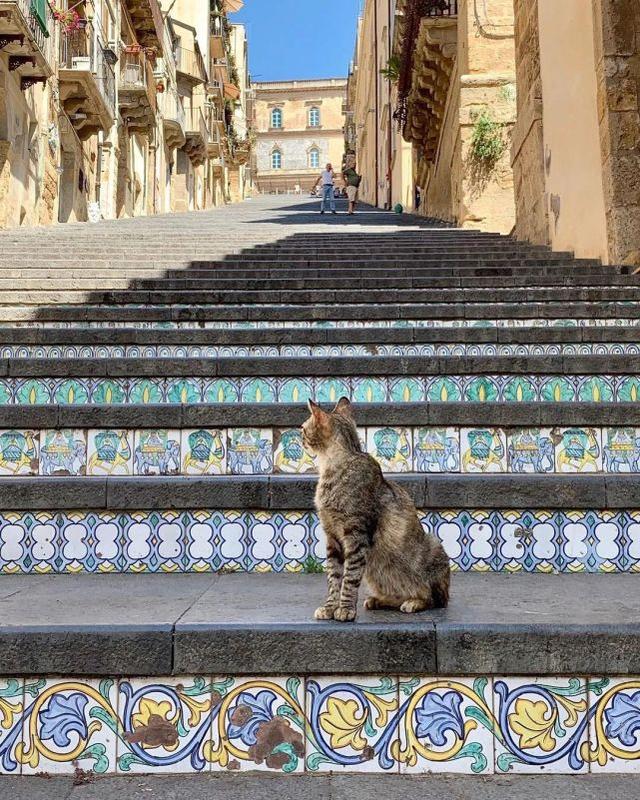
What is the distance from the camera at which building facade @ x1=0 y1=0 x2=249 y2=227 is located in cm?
1513

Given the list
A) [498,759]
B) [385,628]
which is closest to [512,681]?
[498,759]

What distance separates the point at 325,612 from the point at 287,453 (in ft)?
5.29

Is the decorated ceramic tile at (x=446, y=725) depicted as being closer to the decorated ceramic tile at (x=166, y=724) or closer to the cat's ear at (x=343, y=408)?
the decorated ceramic tile at (x=166, y=724)

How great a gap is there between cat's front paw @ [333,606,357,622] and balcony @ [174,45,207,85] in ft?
123

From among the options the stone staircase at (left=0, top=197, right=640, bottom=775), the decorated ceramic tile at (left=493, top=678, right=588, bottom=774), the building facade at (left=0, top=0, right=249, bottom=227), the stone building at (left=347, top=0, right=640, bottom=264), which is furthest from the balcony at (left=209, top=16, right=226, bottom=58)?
the decorated ceramic tile at (left=493, top=678, right=588, bottom=774)

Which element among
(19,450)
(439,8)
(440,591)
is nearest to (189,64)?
(439,8)

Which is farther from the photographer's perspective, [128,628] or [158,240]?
[158,240]

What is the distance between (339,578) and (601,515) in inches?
45.4

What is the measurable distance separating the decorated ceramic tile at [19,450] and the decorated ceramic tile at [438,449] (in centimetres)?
175

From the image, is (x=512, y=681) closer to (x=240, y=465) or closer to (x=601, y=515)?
(x=601, y=515)

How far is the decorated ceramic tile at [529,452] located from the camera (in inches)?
146

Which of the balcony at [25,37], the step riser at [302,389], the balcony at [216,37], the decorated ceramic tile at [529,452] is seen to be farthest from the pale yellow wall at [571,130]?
the balcony at [216,37]

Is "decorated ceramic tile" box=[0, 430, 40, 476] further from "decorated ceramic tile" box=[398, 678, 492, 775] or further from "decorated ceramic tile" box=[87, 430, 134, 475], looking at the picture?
"decorated ceramic tile" box=[398, 678, 492, 775]

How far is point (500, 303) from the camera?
22.1 ft
